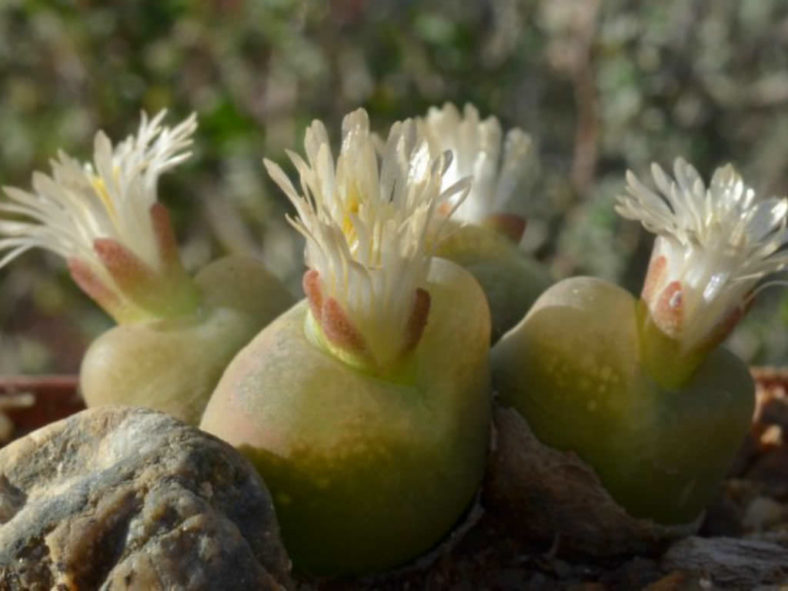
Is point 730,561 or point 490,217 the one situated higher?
point 490,217

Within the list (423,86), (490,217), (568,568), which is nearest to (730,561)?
(568,568)

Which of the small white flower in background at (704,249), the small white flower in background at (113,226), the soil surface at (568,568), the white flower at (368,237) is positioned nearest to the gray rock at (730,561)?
the soil surface at (568,568)

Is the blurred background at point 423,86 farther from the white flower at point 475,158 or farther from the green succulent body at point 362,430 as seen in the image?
the green succulent body at point 362,430

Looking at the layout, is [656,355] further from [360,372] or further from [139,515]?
[139,515]

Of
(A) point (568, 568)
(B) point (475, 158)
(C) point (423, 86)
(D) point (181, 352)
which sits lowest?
(C) point (423, 86)

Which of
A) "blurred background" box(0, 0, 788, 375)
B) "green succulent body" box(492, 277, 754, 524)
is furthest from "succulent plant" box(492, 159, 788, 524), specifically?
"blurred background" box(0, 0, 788, 375)

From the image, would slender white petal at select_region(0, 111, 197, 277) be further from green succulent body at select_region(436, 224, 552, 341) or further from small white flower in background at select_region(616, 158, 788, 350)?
small white flower in background at select_region(616, 158, 788, 350)
